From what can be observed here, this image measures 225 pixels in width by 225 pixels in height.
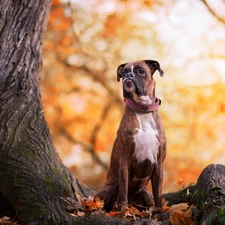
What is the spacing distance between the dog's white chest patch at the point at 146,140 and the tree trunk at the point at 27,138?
0.77 meters

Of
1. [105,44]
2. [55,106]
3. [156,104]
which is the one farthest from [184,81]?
[156,104]

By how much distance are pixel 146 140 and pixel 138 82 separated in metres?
0.55

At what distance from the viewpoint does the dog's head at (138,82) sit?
4.36m

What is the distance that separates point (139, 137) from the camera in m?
4.40

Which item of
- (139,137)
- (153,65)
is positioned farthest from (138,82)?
A: (139,137)

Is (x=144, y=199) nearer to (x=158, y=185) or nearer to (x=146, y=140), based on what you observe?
(x=158, y=185)

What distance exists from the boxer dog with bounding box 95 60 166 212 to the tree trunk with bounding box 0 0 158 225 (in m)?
0.58

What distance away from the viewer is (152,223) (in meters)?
3.75

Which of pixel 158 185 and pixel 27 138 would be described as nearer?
pixel 158 185

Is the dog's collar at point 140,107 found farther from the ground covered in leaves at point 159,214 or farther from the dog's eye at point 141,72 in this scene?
the ground covered in leaves at point 159,214

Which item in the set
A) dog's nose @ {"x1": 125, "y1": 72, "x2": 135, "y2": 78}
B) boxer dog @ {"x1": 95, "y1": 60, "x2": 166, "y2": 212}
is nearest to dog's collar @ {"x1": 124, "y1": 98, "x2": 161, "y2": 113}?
boxer dog @ {"x1": 95, "y1": 60, "x2": 166, "y2": 212}

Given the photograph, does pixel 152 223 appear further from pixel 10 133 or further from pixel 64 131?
pixel 64 131

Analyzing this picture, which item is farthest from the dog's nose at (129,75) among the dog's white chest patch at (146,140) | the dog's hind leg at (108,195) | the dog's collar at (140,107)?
the dog's hind leg at (108,195)

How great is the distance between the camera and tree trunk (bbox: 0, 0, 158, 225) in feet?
14.2
